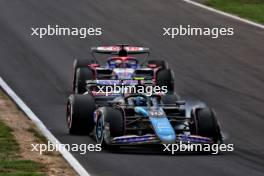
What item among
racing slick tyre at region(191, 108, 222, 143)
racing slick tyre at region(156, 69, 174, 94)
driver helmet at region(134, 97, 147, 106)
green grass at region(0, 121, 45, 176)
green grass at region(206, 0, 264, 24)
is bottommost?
green grass at region(0, 121, 45, 176)

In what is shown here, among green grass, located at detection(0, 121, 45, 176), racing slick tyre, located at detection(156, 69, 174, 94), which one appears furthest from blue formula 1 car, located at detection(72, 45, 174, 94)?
green grass, located at detection(0, 121, 45, 176)

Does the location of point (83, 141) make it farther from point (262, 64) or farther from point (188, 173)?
point (262, 64)

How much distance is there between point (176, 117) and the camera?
18.9 meters

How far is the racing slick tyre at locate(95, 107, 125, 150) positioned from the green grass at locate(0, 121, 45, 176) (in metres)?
1.63

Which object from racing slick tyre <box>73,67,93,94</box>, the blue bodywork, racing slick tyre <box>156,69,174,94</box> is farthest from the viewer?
racing slick tyre <box>73,67,93,94</box>

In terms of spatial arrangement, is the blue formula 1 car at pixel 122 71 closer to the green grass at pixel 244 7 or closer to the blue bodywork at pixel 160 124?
the blue bodywork at pixel 160 124

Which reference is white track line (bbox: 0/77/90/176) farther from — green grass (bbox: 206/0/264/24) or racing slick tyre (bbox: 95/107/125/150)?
green grass (bbox: 206/0/264/24)

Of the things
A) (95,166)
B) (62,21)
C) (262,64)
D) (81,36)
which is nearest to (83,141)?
(95,166)

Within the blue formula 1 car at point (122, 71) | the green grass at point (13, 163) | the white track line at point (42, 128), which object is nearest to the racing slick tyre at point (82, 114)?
the white track line at point (42, 128)

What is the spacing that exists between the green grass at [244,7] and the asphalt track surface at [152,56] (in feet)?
3.72

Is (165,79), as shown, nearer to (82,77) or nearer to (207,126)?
(82,77)

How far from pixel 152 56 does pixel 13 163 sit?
15788 mm

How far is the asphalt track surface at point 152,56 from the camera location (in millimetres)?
17141

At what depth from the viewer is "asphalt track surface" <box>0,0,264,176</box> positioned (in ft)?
56.2
